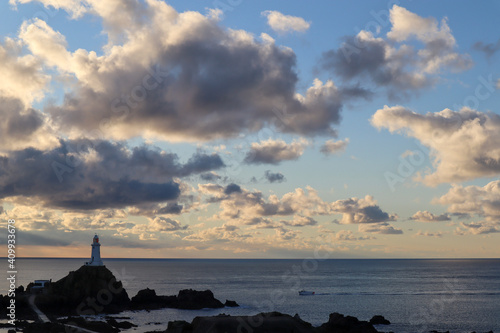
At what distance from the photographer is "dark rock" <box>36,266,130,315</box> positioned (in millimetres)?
92625

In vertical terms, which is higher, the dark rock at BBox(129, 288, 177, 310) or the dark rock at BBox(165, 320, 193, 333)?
the dark rock at BBox(165, 320, 193, 333)

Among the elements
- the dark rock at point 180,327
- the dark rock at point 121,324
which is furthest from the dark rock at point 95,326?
the dark rock at point 180,327

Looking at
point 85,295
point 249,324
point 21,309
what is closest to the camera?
point 249,324

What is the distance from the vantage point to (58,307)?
303 feet

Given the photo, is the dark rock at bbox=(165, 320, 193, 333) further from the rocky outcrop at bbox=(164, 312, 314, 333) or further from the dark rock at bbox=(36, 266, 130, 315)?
the dark rock at bbox=(36, 266, 130, 315)

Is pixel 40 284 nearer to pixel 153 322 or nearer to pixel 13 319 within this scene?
pixel 13 319

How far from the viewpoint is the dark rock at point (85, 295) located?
92625mm

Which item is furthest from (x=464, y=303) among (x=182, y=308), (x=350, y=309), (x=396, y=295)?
(x=182, y=308)

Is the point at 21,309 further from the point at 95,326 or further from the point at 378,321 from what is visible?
the point at 378,321

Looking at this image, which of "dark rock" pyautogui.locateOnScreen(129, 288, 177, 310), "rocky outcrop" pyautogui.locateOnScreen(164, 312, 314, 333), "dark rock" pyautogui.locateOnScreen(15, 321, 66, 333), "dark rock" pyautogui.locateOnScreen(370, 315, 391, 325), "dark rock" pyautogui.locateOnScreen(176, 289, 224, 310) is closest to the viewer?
"rocky outcrop" pyautogui.locateOnScreen(164, 312, 314, 333)

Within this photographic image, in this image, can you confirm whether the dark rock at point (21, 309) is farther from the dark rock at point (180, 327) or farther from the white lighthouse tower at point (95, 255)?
the dark rock at point (180, 327)

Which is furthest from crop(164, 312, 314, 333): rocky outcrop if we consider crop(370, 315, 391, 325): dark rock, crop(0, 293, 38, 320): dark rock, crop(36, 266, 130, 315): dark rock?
crop(36, 266, 130, 315): dark rock

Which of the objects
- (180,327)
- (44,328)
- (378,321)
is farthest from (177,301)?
(180,327)

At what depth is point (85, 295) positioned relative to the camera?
97062mm
